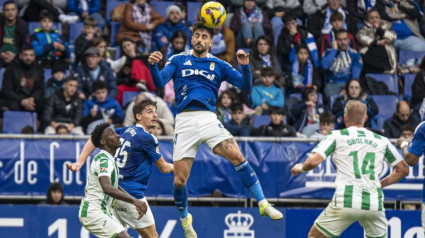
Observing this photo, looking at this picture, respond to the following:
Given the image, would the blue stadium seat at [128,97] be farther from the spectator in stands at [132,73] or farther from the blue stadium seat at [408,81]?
the blue stadium seat at [408,81]

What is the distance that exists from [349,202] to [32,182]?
6.25m

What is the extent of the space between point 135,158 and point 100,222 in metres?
1.22

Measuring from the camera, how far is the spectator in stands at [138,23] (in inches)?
791

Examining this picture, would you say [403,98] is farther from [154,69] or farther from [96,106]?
[154,69]

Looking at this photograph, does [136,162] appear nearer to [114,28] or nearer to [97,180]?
[97,180]

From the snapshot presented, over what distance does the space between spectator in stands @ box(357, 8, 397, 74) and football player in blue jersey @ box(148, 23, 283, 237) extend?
812cm

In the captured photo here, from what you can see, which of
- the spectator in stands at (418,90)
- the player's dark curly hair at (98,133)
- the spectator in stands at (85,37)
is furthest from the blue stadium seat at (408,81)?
the player's dark curly hair at (98,133)

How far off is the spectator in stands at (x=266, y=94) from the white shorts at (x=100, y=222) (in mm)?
6980

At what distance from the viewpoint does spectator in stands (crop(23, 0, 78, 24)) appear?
797 inches

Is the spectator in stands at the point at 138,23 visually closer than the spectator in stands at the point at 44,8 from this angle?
Yes

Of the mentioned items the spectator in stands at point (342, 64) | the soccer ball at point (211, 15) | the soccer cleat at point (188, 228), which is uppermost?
the soccer ball at point (211, 15)

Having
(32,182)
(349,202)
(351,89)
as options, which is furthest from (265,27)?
(349,202)

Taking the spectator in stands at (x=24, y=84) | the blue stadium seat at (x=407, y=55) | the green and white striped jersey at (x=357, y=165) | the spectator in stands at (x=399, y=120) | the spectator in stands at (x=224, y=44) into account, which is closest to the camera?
the green and white striped jersey at (x=357, y=165)

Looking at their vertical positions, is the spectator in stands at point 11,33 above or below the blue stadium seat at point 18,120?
above
